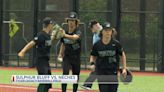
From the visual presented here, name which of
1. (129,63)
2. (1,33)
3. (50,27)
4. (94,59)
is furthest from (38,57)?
(1,33)

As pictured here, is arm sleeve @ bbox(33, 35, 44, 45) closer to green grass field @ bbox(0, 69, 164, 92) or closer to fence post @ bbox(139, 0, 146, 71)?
green grass field @ bbox(0, 69, 164, 92)

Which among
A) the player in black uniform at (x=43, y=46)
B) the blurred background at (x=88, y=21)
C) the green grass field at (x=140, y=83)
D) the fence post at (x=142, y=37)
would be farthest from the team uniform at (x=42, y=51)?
the fence post at (x=142, y=37)

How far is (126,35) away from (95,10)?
1.62m

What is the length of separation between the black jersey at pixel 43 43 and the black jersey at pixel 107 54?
6.45 feet

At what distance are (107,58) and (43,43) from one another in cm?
223

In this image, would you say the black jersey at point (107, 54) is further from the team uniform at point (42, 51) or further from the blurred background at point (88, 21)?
the blurred background at point (88, 21)

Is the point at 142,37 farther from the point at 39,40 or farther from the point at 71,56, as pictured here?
the point at 39,40

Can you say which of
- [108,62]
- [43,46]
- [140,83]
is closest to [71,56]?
[43,46]

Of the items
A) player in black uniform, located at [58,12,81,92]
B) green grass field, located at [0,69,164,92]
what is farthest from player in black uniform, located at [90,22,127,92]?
green grass field, located at [0,69,164,92]

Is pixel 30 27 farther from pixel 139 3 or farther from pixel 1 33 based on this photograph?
pixel 139 3

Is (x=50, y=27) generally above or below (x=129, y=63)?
above

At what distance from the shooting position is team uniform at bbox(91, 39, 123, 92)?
9422 millimetres

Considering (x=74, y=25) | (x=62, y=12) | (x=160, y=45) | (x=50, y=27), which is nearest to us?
(x=50, y=27)

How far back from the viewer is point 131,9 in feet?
65.3
